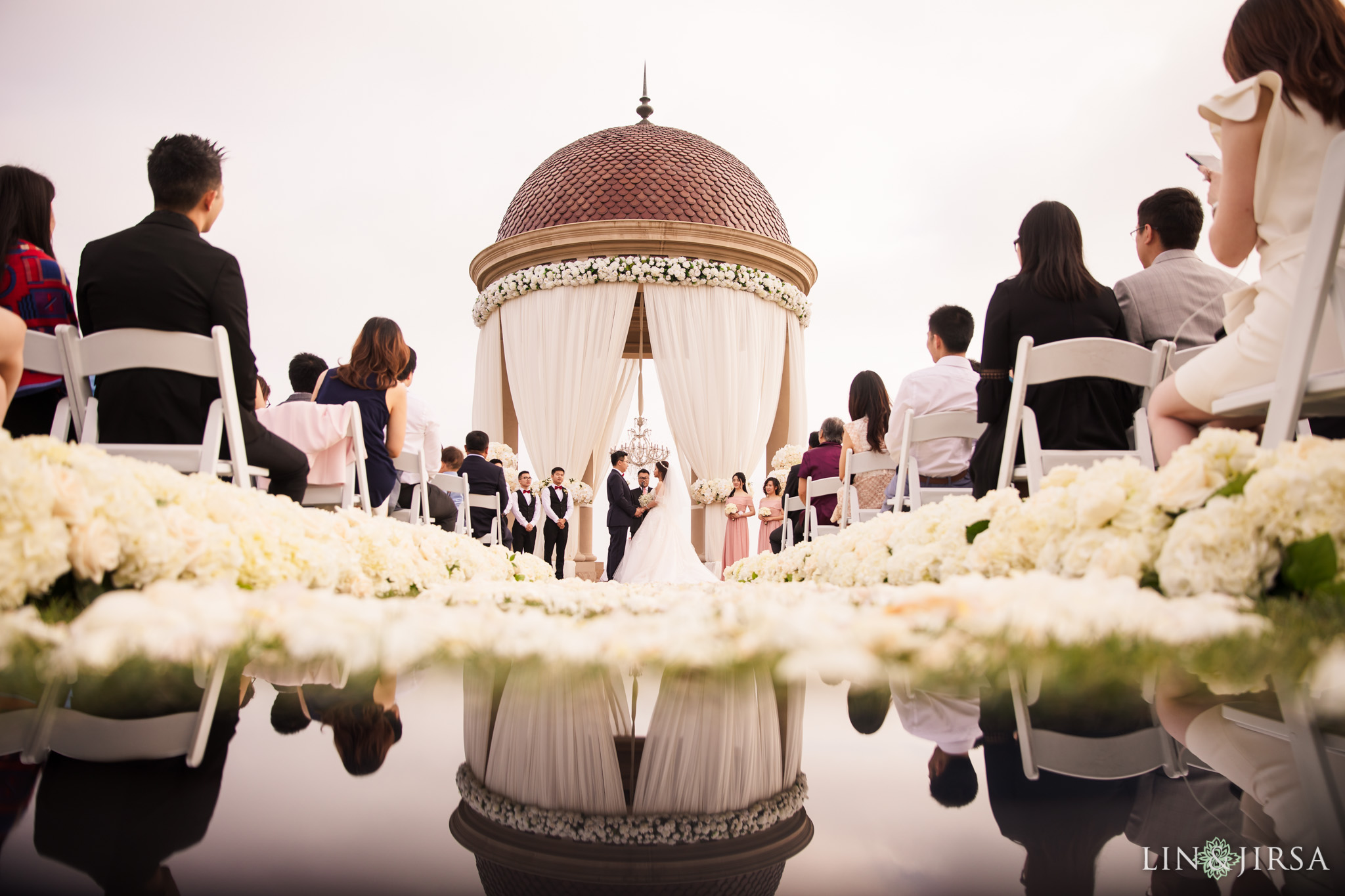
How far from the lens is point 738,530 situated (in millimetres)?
8875

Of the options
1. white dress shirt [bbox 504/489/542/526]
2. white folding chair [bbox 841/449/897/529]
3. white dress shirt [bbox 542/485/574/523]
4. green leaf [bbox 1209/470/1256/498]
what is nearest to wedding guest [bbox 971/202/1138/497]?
white folding chair [bbox 841/449/897/529]

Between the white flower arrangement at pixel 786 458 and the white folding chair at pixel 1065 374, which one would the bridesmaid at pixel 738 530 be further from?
the white folding chair at pixel 1065 374

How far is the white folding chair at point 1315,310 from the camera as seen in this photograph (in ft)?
4.24

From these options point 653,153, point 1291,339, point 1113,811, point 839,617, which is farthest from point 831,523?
point 653,153

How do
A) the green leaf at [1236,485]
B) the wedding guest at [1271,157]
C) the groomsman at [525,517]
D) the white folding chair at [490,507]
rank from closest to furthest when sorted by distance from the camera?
the green leaf at [1236,485], the wedding guest at [1271,157], the white folding chair at [490,507], the groomsman at [525,517]

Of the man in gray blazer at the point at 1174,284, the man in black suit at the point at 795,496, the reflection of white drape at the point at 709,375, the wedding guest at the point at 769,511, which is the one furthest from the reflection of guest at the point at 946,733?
the reflection of white drape at the point at 709,375

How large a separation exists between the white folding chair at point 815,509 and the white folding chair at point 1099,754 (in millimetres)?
4360

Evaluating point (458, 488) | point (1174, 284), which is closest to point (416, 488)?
point (458, 488)

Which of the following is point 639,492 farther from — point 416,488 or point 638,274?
point 416,488

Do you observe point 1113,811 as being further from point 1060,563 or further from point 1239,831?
point 1060,563

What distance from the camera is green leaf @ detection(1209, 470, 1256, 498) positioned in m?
1.12

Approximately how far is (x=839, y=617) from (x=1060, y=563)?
28.3 inches

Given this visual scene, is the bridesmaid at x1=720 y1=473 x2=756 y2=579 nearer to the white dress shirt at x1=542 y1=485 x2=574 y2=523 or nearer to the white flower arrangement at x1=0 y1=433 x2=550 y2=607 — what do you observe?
the white dress shirt at x1=542 y1=485 x2=574 y2=523

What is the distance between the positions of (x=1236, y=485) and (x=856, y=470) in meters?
3.13
